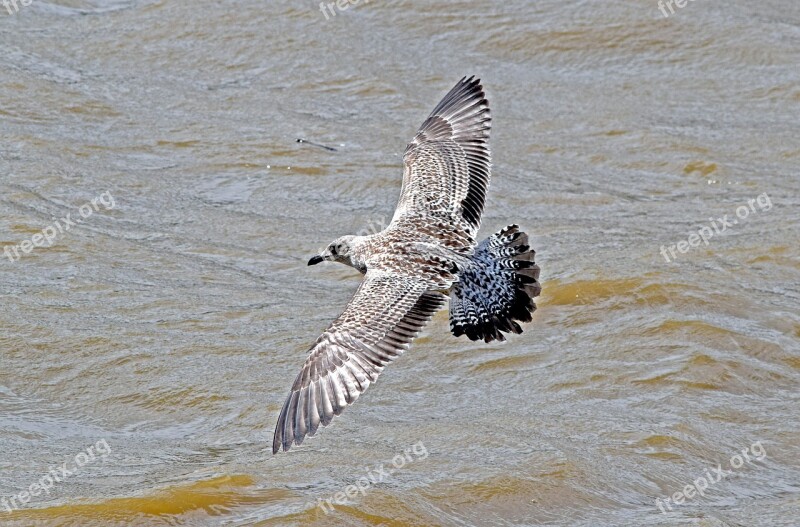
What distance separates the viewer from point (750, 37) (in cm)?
1261

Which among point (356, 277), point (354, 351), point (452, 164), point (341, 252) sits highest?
point (452, 164)

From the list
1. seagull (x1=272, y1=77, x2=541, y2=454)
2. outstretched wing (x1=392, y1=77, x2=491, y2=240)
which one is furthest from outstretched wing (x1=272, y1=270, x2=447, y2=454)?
outstretched wing (x1=392, y1=77, x2=491, y2=240)

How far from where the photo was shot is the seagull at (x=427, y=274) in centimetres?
626

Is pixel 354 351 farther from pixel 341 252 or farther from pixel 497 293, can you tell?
pixel 341 252

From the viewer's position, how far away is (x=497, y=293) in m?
6.88

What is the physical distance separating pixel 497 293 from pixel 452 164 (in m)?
1.32

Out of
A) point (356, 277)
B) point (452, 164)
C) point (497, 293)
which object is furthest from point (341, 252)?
point (356, 277)

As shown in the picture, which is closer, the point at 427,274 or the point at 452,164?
the point at 427,274

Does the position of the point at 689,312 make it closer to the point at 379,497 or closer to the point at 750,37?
the point at 379,497

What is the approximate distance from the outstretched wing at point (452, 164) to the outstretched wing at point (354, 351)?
0.99m

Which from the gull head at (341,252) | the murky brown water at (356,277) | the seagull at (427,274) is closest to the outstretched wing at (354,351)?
the seagull at (427,274)

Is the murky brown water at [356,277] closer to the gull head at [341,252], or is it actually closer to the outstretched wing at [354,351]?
the outstretched wing at [354,351]

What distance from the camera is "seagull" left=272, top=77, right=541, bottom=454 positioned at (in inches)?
247

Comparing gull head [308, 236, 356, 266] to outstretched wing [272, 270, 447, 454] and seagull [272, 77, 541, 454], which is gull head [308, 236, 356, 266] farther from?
outstretched wing [272, 270, 447, 454]
